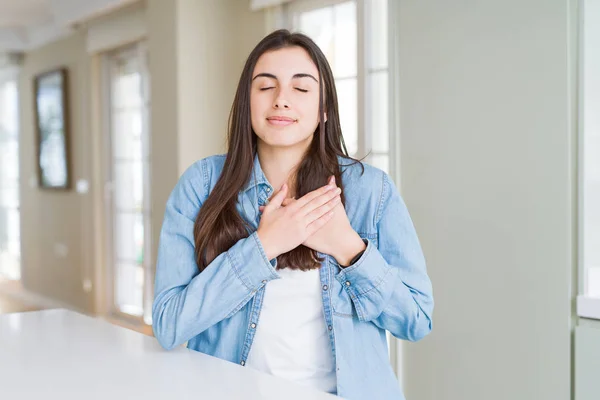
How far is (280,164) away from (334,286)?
30 centimetres

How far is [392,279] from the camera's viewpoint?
118 cm

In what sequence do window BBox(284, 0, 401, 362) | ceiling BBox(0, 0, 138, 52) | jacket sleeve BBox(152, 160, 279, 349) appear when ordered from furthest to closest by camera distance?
ceiling BBox(0, 0, 138, 52) < window BBox(284, 0, 401, 362) < jacket sleeve BBox(152, 160, 279, 349)

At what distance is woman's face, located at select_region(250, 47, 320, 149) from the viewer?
4.13ft

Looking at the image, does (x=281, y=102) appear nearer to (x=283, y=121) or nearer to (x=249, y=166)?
(x=283, y=121)

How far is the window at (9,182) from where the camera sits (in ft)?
21.7

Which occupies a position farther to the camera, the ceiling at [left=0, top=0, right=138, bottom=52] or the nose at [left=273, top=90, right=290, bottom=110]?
the ceiling at [left=0, top=0, right=138, bottom=52]

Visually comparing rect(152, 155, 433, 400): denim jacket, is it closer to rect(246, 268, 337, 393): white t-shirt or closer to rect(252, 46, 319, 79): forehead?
rect(246, 268, 337, 393): white t-shirt

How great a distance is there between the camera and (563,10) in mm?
2107

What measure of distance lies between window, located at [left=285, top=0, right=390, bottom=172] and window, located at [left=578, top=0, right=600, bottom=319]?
2.87 ft

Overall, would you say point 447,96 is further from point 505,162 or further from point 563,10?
point 563,10

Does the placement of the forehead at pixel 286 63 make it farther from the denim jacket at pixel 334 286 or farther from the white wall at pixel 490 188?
the white wall at pixel 490 188

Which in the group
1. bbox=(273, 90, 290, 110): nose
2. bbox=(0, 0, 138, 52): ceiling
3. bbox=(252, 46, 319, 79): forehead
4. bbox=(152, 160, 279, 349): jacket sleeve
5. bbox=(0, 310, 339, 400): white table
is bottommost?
bbox=(0, 310, 339, 400): white table

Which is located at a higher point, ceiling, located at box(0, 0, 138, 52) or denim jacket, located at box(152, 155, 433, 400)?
ceiling, located at box(0, 0, 138, 52)

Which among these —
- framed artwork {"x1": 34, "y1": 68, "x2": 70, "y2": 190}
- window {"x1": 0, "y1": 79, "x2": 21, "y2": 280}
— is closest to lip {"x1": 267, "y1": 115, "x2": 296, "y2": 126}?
framed artwork {"x1": 34, "y1": 68, "x2": 70, "y2": 190}
